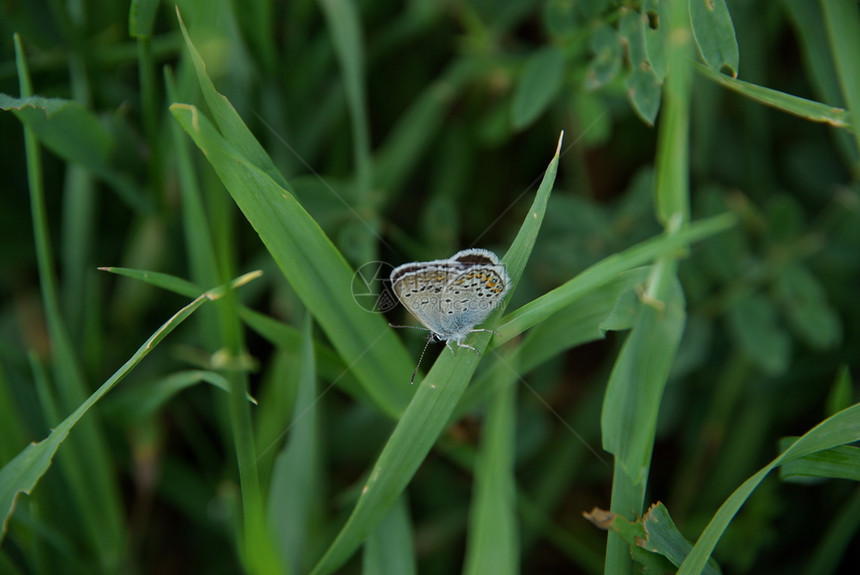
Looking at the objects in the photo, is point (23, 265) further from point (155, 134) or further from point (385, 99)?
point (385, 99)

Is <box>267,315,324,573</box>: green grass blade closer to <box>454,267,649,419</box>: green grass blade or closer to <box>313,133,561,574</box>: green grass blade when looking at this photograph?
<box>313,133,561,574</box>: green grass blade

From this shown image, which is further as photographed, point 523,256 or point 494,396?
point 494,396

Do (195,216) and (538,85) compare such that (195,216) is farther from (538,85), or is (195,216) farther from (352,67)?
(538,85)

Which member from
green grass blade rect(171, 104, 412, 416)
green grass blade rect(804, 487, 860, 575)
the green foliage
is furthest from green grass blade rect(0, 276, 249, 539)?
green grass blade rect(804, 487, 860, 575)

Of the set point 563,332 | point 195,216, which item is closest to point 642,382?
point 563,332

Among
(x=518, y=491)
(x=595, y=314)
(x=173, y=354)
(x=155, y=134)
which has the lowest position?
(x=518, y=491)

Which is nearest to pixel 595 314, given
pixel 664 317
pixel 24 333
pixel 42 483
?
pixel 664 317

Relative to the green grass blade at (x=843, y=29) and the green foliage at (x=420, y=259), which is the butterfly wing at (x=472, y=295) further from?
the green grass blade at (x=843, y=29)
